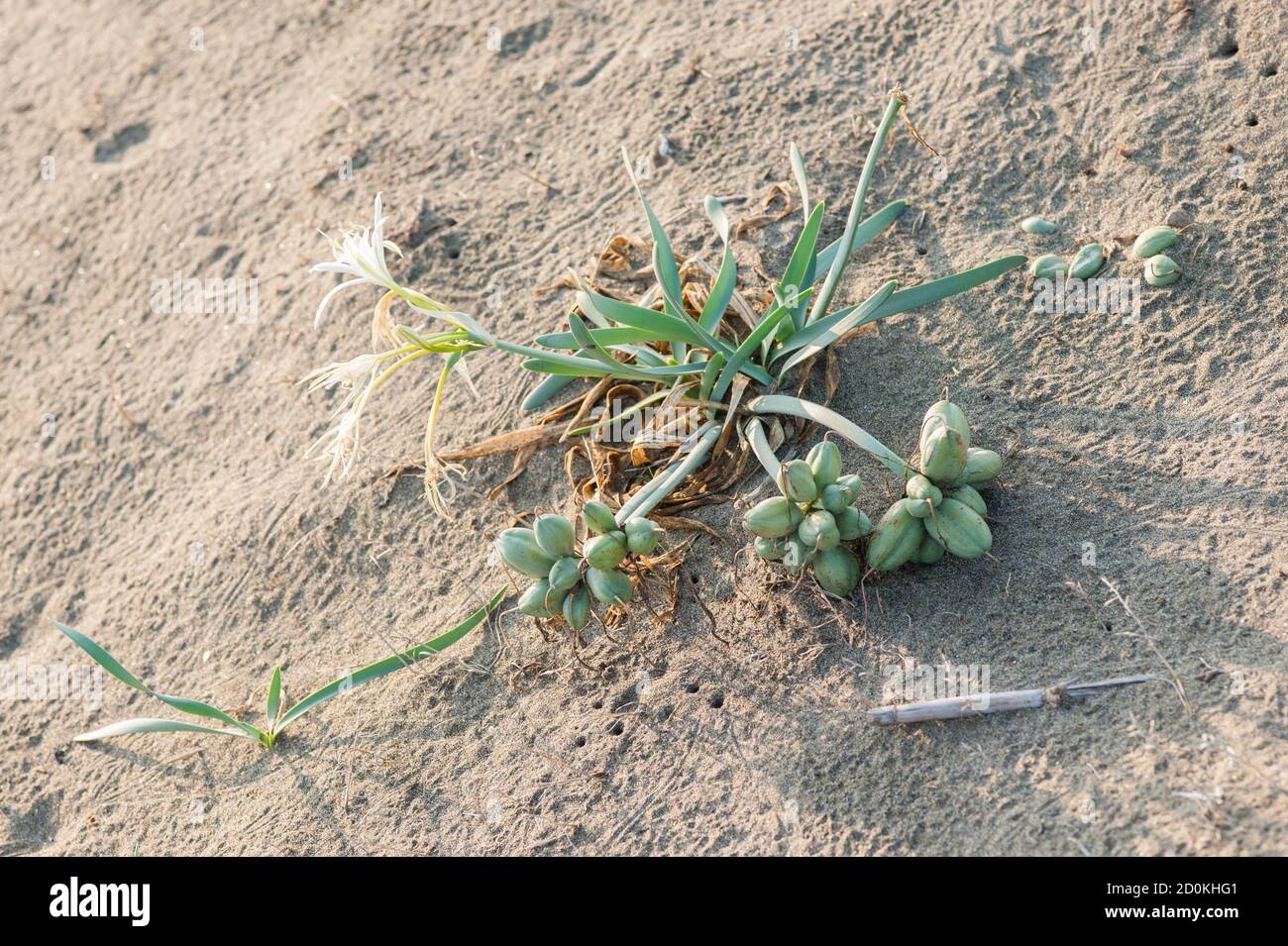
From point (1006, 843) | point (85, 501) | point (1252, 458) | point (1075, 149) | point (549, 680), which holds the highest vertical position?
point (1075, 149)

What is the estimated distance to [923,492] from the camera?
7.70ft

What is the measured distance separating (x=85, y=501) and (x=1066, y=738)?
9.64 feet

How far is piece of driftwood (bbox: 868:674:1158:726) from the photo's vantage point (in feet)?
7.41

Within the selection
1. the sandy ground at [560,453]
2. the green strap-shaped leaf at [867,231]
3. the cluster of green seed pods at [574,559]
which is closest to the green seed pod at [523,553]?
the cluster of green seed pods at [574,559]

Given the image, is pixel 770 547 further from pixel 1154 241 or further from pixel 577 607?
pixel 1154 241

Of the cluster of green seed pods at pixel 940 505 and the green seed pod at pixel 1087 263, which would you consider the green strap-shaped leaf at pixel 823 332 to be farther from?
the green seed pod at pixel 1087 263

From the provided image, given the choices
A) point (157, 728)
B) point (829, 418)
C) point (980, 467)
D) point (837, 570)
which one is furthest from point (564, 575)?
point (157, 728)

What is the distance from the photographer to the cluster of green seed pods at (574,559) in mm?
2404

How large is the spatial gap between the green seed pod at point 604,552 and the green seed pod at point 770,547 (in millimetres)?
293

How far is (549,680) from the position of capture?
270 centimetres

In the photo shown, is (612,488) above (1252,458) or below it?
below

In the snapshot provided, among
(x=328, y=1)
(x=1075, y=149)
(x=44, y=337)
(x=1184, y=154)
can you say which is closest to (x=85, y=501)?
(x=44, y=337)

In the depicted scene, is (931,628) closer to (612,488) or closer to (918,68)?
(612,488)

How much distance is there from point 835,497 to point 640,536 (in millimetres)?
408
